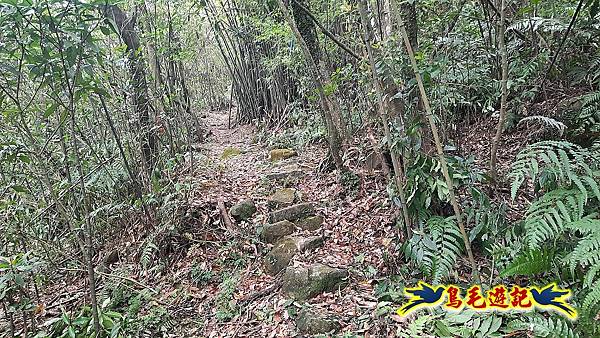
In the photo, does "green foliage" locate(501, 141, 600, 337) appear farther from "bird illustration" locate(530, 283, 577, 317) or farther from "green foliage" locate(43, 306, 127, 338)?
"green foliage" locate(43, 306, 127, 338)

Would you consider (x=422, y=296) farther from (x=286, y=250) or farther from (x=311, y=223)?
(x=311, y=223)

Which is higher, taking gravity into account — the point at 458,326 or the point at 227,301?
the point at 458,326

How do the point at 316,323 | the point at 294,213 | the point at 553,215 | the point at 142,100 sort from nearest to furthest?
the point at 553,215
the point at 316,323
the point at 294,213
the point at 142,100

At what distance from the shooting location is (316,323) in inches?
90.7

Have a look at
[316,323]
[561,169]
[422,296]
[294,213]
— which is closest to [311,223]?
[294,213]

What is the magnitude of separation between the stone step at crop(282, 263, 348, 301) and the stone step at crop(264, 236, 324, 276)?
1.09 feet

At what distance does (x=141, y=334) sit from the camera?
2.76m

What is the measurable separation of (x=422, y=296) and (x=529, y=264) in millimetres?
612

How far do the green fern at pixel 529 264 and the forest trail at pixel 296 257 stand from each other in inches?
31.4

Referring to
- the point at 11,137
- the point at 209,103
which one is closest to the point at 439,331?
the point at 11,137

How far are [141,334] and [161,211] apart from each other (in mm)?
1227

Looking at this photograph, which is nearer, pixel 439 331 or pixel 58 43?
pixel 439 331

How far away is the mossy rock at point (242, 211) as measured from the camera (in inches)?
153

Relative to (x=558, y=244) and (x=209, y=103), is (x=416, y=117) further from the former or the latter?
(x=209, y=103)
